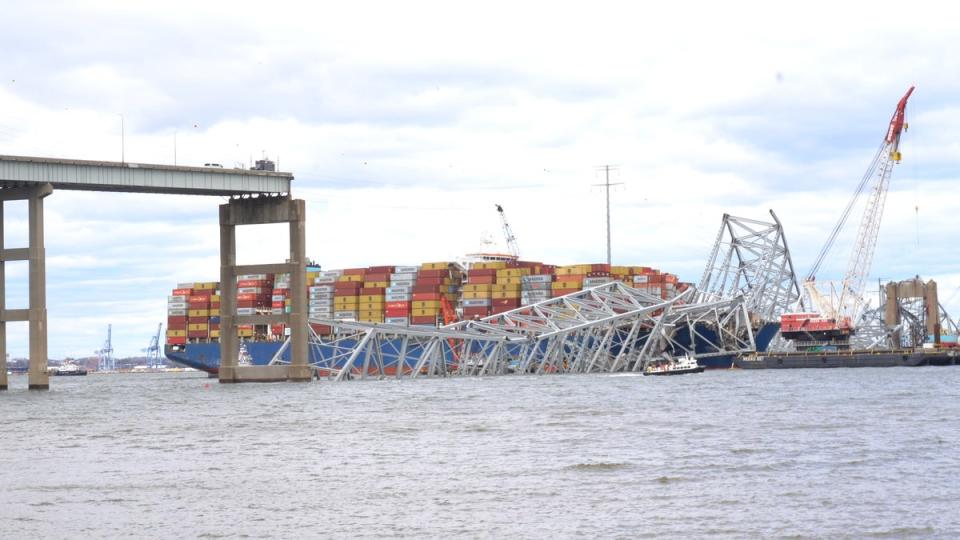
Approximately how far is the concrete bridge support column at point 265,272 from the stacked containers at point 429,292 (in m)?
42.8

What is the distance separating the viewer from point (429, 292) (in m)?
146

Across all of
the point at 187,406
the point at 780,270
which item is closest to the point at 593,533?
the point at 187,406

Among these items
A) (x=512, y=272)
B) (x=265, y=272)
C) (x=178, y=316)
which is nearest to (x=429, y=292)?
(x=512, y=272)

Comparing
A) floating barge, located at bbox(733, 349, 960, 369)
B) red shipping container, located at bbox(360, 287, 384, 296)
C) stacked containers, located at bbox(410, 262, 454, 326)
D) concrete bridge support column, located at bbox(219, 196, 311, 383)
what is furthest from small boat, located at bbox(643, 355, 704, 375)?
red shipping container, located at bbox(360, 287, 384, 296)

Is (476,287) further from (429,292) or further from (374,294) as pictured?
(374,294)

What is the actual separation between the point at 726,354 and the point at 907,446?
8625 centimetres

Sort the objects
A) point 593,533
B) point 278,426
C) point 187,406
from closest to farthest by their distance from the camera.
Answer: point 593,533 → point 278,426 → point 187,406

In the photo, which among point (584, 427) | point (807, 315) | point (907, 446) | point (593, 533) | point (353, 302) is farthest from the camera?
point (353, 302)

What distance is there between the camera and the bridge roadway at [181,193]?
84250mm

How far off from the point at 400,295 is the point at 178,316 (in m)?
30.1

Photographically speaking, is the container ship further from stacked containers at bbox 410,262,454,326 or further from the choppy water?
the choppy water

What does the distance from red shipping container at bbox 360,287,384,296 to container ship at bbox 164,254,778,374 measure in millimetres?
22

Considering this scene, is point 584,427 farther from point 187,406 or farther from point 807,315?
point 807,315

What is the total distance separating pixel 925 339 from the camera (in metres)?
161
